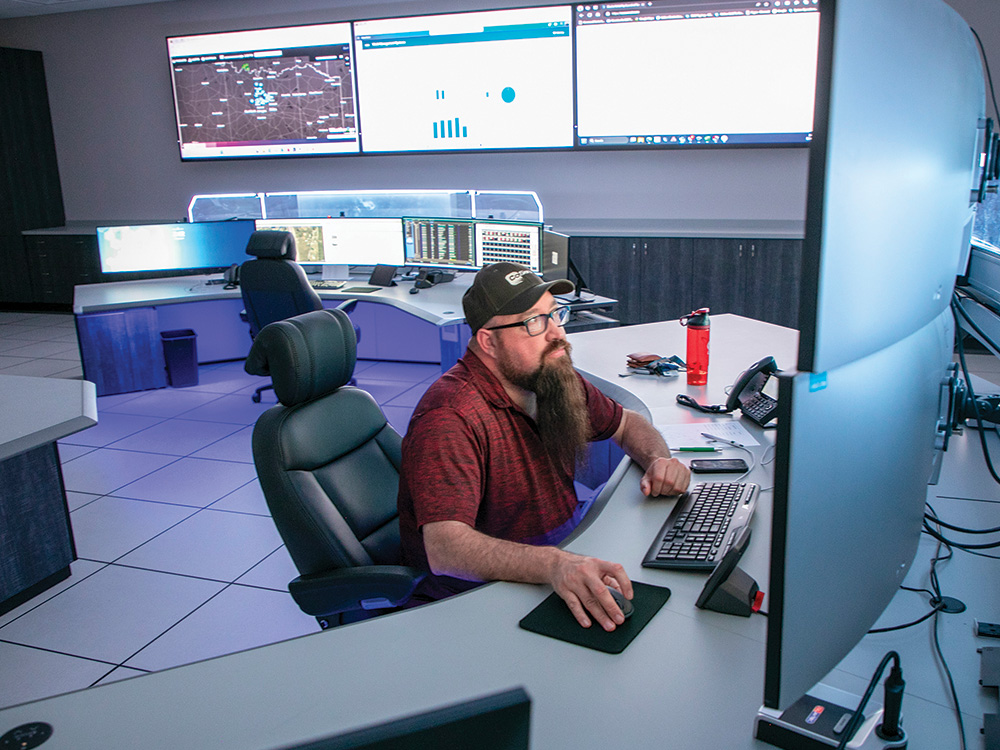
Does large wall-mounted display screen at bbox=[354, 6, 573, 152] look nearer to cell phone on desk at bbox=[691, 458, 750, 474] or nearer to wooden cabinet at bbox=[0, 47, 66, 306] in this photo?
wooden cabinet at bbox=[0, 47, 66, 306]

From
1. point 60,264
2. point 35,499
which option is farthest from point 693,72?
point 60,264

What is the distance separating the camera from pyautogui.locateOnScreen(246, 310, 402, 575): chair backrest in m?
1.66

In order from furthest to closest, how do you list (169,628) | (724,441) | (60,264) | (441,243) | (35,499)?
(60,264) → (441,243) → (35,499) → (169,628) → (724,441)

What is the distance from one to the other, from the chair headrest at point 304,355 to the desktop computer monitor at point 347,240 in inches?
127

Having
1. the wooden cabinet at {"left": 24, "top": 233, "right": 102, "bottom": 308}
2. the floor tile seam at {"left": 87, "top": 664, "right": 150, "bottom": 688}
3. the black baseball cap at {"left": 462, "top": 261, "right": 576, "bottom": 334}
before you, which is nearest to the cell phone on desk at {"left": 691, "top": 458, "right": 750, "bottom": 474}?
the black baseball cap at {"left": 462, "top": 261, "right": 576, "bottom": 334}

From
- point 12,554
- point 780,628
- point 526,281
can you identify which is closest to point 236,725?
point 780,628

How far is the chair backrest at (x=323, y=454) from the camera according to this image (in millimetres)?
1660

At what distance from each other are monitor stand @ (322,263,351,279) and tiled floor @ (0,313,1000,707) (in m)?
0.91

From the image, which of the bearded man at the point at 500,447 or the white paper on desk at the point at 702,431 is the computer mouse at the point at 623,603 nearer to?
the bearded man at the point at 500,447

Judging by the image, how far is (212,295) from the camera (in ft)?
15.9

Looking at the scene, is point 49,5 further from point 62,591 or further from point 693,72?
point 62,591

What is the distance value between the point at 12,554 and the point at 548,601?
7.08ft

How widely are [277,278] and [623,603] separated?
137 inches

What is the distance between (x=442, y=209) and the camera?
21.2ft
